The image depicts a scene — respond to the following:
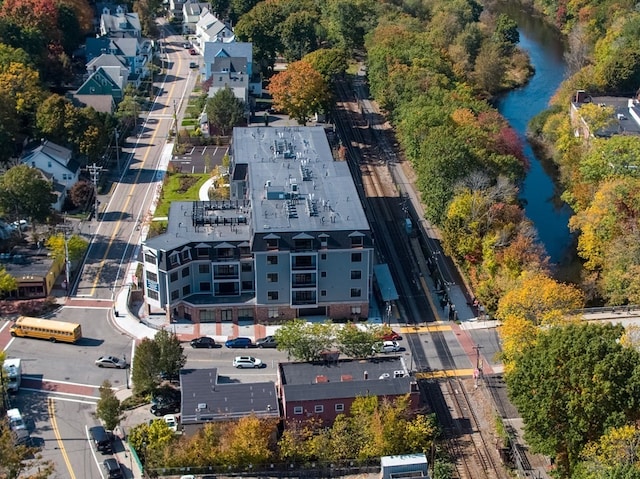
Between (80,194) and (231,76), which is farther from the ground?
(231,76)

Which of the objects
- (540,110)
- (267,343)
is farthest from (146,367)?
(540,110)

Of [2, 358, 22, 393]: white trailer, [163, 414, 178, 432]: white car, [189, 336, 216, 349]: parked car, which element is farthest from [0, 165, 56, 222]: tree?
[163, 414, 178, 432]: white car

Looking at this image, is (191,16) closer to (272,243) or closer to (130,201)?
(130,201)

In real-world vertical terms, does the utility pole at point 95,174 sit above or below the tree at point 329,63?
below

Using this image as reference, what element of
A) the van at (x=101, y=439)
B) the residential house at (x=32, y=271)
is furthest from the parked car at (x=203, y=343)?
the residential house at (x=32, y=271)

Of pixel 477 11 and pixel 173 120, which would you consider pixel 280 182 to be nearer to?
pixel 173 120

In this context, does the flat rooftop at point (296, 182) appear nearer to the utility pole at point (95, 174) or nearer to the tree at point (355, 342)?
the tree at point (355, 342)
